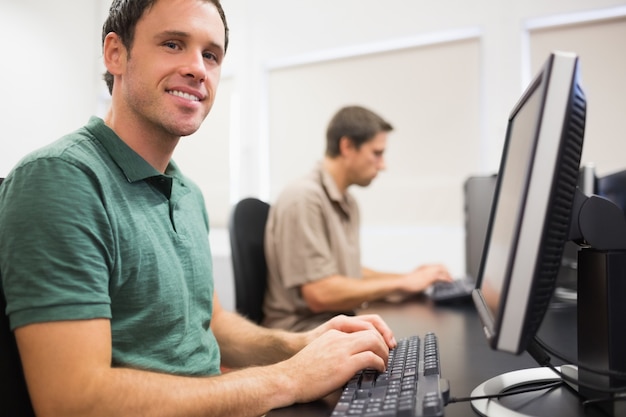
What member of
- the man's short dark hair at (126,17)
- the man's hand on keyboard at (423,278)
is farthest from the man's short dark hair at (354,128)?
the man's short dark hair at (126,17)

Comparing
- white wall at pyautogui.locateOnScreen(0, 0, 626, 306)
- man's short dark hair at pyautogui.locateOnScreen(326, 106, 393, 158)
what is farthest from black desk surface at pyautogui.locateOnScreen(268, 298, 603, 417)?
white wall at pyautogui.locateOnScreen(0, 0, 626, 306)

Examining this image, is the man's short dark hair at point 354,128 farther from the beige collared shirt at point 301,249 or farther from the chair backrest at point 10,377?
the chair backrest at point 10,377

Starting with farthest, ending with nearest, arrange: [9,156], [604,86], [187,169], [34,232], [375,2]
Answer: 1. [375,2]
2. [604,86]
3. [187,169]
4. [9,156]
5. [34,232]

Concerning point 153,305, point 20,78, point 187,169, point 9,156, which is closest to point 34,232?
point 153,305

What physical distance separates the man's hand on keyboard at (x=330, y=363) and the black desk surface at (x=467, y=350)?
24 millimetres

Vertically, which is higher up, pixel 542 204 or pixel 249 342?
pixel 542 204

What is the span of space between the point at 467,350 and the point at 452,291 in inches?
27.6

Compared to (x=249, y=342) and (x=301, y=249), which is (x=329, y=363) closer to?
(x=249, y=342)

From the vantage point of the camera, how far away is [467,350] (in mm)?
990

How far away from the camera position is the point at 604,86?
2582mm

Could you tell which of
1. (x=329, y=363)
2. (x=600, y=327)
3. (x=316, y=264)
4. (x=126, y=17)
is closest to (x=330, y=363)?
(x=329, y=363)

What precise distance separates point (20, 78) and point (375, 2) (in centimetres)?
226

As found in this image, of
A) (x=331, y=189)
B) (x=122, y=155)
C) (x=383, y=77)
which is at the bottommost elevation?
(x=331, y=189)

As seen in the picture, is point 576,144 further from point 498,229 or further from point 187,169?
point 187,169
